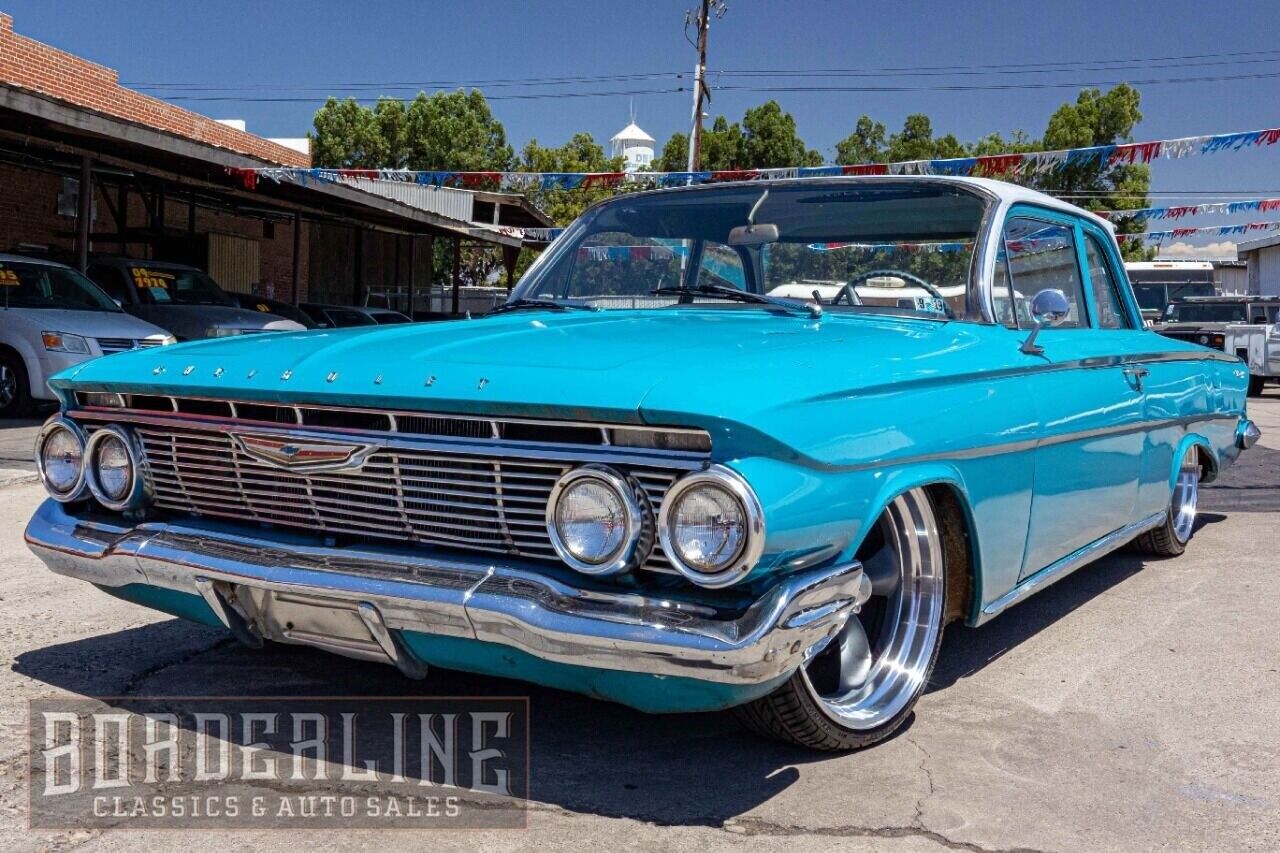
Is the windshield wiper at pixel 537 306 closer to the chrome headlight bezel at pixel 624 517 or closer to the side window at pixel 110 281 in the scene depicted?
the chrome headlight bezel at pixel 624 517

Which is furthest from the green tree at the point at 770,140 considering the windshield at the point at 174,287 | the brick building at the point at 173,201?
the windshield at the point at 174,287

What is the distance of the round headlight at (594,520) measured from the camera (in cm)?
247

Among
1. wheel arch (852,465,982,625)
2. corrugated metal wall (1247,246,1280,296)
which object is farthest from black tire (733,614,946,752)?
corrugated metal wall (1247,246,1280,296)

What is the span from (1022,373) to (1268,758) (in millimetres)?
1163

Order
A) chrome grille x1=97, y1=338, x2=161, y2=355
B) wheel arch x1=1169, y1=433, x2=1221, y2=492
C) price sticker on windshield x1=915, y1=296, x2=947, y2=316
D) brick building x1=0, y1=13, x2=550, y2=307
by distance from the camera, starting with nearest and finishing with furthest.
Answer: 1. price sticker on windshield x1=915, y1=296, x2=947, y2=316
2. wheel arch x1=1169, y1=433, x2=1221, y2=492
3. chrome grille x1=97, y1=338, x2=161, y2=355
4. brick building x1=0, y1=13, x2=550, y2=307

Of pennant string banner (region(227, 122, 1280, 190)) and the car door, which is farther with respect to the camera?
pennant string banner (region(227, 122, 1280, 190))

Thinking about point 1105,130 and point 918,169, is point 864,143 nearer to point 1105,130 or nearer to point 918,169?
point 1105,130

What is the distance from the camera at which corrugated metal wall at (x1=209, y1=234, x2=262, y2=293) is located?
2162cm

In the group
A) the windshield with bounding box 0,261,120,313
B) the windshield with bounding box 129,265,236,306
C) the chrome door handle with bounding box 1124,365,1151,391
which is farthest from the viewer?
the windshield with bounding box 129,265,236,306

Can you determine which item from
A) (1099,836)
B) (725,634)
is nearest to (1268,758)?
(1099,836)

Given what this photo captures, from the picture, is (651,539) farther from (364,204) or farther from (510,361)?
(364,204)

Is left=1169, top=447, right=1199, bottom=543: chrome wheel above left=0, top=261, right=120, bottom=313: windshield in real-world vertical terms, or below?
below

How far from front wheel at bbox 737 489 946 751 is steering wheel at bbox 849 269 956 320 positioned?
806 millimetres

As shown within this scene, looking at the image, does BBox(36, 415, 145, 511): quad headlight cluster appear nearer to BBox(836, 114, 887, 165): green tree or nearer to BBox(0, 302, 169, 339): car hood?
BBox(0, 302, 169, 339): car hood
